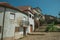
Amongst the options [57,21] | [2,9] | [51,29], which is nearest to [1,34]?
[2,9]

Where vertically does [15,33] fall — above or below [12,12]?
below

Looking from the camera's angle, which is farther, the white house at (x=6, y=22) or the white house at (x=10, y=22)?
the white house at (x=10, y=22)

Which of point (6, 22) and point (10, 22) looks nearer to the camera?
point (6, 22)

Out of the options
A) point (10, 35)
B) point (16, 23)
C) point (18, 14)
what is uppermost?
point (18, 14)

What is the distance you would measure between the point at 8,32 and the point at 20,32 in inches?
224

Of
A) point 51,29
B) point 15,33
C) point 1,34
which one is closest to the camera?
point 1,34

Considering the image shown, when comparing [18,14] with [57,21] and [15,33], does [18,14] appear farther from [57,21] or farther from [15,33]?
[57,21]

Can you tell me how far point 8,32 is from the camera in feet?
81.1

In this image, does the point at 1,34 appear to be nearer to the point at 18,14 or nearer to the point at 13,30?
the point at 13,30

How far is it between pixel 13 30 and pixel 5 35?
2.74m

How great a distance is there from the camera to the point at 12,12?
86.0 feet

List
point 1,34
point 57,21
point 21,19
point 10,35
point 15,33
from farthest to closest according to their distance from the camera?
point 57,21 → point 21,19 → point 15,33 → point 10,35 → point 1,34

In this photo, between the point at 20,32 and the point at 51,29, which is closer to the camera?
the point at 20,32

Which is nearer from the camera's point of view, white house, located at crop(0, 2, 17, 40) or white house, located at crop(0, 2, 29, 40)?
white house, located at crop(0, 2, 17, 40)
